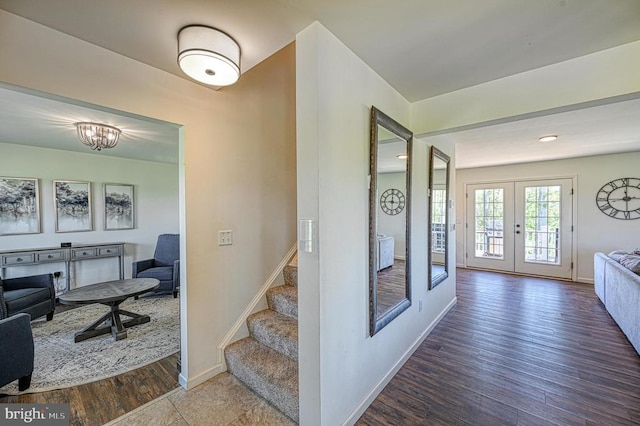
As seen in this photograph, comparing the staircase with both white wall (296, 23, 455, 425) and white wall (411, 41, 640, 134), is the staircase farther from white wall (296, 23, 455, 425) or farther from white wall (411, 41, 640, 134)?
white wall (411, 41, 640, 134)

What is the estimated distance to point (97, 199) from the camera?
169 inches

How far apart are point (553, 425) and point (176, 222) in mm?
5666

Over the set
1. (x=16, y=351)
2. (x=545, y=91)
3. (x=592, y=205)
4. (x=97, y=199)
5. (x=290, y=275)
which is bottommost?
(x=16, y=351)

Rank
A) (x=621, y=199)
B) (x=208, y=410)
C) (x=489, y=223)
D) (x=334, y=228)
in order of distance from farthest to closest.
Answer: (x=489, y=223) → (x=621, y=199) → (x=208, y=410) → (x=334, y=228)

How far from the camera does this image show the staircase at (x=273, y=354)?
1724 mm

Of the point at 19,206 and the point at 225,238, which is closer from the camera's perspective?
the point at 225,238

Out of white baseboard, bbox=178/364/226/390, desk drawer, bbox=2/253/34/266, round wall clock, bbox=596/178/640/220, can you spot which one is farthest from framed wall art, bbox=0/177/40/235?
round wall clock, bbox=596/178/640/220

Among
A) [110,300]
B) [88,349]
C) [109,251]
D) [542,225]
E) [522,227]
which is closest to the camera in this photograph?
[88,349]

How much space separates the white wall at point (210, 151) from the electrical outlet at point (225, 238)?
0.03 m

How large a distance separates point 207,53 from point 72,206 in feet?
14.2

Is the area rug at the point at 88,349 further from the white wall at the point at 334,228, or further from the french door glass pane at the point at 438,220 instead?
the french door glass pane at the point at 438,220

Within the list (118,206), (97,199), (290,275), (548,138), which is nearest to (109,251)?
(118,206)

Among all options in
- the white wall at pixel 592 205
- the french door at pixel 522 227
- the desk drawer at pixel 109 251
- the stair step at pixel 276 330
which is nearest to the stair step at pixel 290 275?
the stair step at pixel 276 330

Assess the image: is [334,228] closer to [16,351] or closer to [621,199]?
[16,351]
